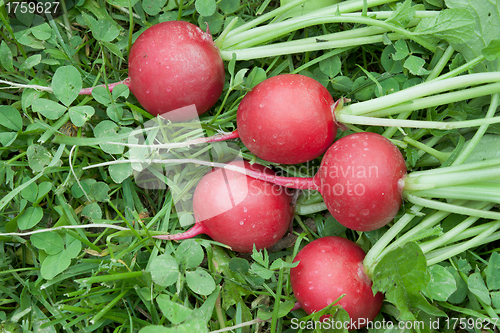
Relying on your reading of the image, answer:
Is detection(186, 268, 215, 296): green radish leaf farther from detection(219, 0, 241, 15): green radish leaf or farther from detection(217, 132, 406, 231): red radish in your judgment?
detection(219, 0, 241, 15): green radish leaf

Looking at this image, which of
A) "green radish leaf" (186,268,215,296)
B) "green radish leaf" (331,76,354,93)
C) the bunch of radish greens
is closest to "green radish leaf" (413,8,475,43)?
the bunch of radish greens

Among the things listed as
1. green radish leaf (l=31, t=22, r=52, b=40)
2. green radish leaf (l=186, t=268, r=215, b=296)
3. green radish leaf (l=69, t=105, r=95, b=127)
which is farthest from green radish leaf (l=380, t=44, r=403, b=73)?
green radish leaf (l=31, t=22, r=52, b=40)

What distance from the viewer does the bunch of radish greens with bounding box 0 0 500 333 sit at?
170 cm

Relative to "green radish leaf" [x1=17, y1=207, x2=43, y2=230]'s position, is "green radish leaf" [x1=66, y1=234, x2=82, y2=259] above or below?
below

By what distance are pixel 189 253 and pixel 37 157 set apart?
39.1 inches

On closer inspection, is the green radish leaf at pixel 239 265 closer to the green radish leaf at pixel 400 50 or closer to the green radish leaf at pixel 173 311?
the green radish leaf at pixel 173 311

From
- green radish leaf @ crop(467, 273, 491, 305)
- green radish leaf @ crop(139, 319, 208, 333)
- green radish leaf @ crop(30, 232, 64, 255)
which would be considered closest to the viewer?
green radish leaf @ crop(139, 319, 208, 333)

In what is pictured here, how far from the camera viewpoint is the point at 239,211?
183 cm

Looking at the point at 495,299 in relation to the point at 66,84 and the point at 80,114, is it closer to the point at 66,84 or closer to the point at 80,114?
the point at 80,114

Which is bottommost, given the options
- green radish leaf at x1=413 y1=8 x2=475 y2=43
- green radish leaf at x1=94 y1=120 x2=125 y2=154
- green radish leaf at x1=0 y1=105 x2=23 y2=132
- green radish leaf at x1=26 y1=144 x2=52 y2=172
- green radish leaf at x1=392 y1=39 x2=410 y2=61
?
green radish leaf at x1=26 y1=144 x2=52 y2=172

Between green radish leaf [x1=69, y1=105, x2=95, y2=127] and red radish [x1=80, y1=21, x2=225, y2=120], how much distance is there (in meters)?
0.27

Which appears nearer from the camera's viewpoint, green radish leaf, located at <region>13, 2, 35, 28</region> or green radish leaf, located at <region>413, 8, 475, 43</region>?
green radish leaf, located at <region>413, 8, 475, 43</region>

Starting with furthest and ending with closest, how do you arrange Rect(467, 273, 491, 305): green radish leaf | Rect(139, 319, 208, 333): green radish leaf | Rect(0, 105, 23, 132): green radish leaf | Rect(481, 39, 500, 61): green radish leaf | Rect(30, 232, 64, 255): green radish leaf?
Rect(0, 105, 23, 132): green radish leaf < Rect(30, 232, 64, 255): green radish leaf < Rect(467, 273, 491, 305): green radish leaf < Rect(481, 39, 500, 61): green radish leaf < Rect(139, 319, 208, 333): green radish leaf

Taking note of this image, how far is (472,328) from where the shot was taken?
179 cm
